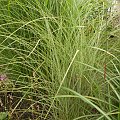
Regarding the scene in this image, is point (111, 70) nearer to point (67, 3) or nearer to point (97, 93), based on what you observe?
point (97, 93)

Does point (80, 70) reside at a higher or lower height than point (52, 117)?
higher

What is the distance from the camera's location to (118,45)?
174 centimetres

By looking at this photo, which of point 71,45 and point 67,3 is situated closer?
point 71,45

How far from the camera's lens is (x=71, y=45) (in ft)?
5.33

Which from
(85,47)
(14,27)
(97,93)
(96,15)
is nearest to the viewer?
(97,93)

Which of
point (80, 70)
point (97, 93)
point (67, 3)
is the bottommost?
point (97, 93)

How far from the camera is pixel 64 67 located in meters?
1.49

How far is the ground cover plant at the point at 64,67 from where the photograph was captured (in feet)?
4.68

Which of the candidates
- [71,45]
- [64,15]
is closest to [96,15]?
[64,15]

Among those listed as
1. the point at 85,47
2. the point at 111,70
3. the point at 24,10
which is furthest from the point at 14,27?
the point at 111,70

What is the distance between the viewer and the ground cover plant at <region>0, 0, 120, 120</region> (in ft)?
4.68

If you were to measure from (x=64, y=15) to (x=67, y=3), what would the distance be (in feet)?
0.25

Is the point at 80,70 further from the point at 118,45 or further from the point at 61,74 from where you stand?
the point at 118,45

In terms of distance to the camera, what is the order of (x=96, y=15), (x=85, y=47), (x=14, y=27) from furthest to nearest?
(x=96, y=15)
(x=14, y=27)
(x=85, y=47)
